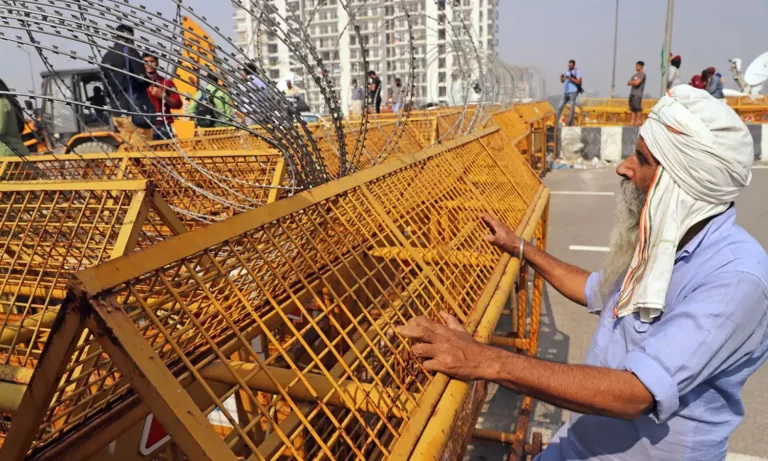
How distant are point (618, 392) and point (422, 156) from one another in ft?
4.59

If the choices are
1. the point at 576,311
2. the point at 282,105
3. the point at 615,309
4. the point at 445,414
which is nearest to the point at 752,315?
the point at 615,309

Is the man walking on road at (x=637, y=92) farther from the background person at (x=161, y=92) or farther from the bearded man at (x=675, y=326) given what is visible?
the bearded man at (x=675, y=326)

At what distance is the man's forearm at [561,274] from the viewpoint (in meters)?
2.34

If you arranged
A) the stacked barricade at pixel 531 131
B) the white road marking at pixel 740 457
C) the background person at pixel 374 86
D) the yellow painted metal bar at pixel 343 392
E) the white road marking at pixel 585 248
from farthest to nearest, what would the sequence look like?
1. the stacked barricade at pixel 531 131
2. the white road marking at pixel 585 248
3. the background person at pixel 374 86
4. the white road marking at pixel 740 457
5. the yellow painted metal bar at pixel 343 392

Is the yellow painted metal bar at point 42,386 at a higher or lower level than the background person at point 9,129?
lower

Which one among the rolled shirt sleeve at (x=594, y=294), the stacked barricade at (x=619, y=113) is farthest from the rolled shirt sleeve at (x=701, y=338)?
the stacked barricade at (x=619, y=113)

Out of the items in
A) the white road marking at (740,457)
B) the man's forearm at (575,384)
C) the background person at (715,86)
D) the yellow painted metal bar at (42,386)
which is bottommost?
the white road marking at (740,457)

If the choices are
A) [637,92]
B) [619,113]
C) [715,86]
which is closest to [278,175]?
[637,92]

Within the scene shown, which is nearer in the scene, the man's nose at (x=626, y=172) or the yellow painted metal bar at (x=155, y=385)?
the yellow painted metal bar at (x=155, y=385)

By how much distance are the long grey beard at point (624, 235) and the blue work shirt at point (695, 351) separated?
0.23 meters

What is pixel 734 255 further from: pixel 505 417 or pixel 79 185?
pixel 505 417

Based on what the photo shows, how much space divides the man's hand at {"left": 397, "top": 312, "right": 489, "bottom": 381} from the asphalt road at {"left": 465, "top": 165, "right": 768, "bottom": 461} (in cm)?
201

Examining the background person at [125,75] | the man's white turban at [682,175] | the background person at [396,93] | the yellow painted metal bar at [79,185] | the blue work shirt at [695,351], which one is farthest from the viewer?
the background person at [396,93]

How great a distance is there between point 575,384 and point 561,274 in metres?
1.05
